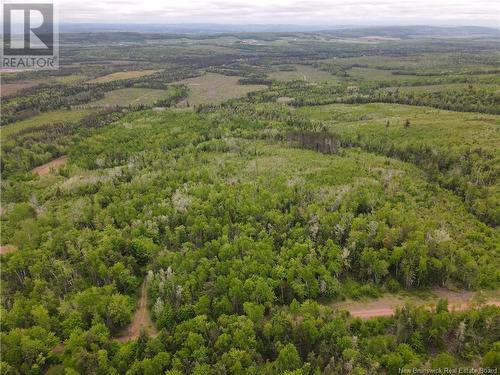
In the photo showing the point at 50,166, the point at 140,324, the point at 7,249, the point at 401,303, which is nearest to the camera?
the point at 140,324

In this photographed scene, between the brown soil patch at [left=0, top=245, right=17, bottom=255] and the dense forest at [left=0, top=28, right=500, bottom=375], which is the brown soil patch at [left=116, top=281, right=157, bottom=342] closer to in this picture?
the dense forest at [left=0, top=28, right=500, bottom=375]

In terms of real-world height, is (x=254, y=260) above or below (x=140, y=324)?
above

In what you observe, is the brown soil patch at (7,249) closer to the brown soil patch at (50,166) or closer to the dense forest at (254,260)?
the dense forest at (254,260)

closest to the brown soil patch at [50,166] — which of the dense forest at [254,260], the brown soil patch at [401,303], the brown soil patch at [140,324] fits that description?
the dense forest at [254,260]

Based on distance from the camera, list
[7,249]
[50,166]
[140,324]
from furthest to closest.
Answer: [50,166]
[7,249]
[140,324]

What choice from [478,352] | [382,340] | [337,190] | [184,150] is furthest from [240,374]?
[184,150]

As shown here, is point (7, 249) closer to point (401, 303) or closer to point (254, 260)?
point (254, 260)

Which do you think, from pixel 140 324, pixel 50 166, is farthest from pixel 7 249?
pixel 50 166

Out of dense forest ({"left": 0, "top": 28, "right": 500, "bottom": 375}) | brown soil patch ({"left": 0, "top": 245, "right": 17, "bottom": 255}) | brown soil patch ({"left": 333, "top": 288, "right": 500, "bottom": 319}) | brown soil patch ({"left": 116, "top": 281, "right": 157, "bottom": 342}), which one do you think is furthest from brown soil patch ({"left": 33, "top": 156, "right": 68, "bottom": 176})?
brown soil patch ({"left": 333, "top": 288, "right": 500, "bottom": 319})
